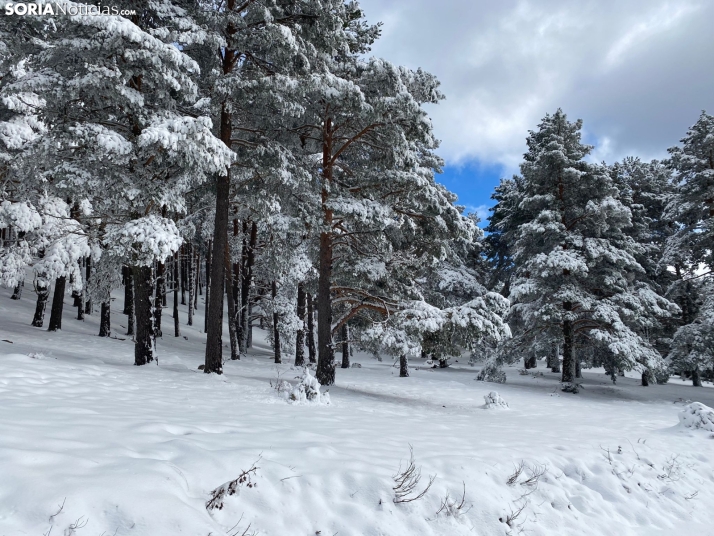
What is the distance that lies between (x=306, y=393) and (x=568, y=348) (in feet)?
44.4

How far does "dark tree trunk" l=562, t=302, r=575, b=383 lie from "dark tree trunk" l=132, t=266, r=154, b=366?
15.7 meters

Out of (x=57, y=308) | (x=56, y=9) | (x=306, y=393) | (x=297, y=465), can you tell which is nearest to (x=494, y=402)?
(x=306, y=393)

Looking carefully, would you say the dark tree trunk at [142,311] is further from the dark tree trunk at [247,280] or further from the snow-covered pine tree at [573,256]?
the snow-covered pine tree at [573,256]

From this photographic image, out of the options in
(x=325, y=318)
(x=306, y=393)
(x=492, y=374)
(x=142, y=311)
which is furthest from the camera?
(x=492, y=374)

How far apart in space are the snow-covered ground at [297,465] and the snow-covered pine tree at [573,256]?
8550mm

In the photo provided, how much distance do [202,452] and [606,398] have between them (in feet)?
57.1

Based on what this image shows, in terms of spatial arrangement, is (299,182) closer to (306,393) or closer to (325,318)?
(325,318)

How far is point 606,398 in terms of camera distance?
1681cm

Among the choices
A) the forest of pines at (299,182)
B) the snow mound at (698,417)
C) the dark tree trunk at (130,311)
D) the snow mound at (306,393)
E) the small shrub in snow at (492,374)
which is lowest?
the small shrub in snow at (492,374)

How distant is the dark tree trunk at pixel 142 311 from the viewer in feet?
37.3

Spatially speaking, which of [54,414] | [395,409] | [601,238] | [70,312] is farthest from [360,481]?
[70,312]

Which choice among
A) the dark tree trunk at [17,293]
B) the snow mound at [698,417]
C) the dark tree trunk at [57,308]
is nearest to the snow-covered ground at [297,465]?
the snow mound at [698,417]

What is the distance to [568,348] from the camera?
18.0 metres

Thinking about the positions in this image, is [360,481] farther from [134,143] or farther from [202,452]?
[134,143]
